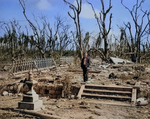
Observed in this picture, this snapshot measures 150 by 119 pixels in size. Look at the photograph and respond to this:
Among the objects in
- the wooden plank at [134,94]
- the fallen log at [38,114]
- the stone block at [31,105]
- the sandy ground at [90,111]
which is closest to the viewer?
the fallen log at [38,114]

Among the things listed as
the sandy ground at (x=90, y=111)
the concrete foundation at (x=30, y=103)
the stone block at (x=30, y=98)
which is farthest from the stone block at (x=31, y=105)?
the sandy ground at (x=90, y=111)

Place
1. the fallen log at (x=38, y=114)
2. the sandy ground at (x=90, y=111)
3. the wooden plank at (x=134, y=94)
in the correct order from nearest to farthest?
the fallen log at (x=38, y=114), the sandy ground at (x=90, y=111), the wooden plank at (x=134, y=94)

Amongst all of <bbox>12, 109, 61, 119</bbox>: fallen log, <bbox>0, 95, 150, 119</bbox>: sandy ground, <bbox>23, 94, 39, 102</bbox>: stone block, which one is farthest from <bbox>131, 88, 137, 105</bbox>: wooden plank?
<bbox>23, 94, 39, 102</bbox>: stone block

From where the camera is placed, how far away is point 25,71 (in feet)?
54.6

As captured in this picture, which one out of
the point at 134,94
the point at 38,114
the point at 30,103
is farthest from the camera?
the point at 134,94

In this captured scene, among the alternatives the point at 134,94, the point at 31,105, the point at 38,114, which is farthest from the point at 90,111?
the point at 134,94

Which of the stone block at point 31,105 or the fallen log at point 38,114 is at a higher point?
the stone block at point 31,105

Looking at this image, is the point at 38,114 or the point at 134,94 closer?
the point at 38,114

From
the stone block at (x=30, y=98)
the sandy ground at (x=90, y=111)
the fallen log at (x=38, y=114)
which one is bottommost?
the sandy ground at (x=90, y=111)

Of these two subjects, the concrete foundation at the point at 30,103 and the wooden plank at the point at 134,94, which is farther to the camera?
the wooden plank at the point at 134,94

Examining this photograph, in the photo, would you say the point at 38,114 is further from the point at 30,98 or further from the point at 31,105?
the point at 30,98

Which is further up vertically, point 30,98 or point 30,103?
point 30,98

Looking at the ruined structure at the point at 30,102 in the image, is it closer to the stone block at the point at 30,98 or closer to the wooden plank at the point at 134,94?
the stone block at the point at 30,98

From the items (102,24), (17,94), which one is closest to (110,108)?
(17,94)
